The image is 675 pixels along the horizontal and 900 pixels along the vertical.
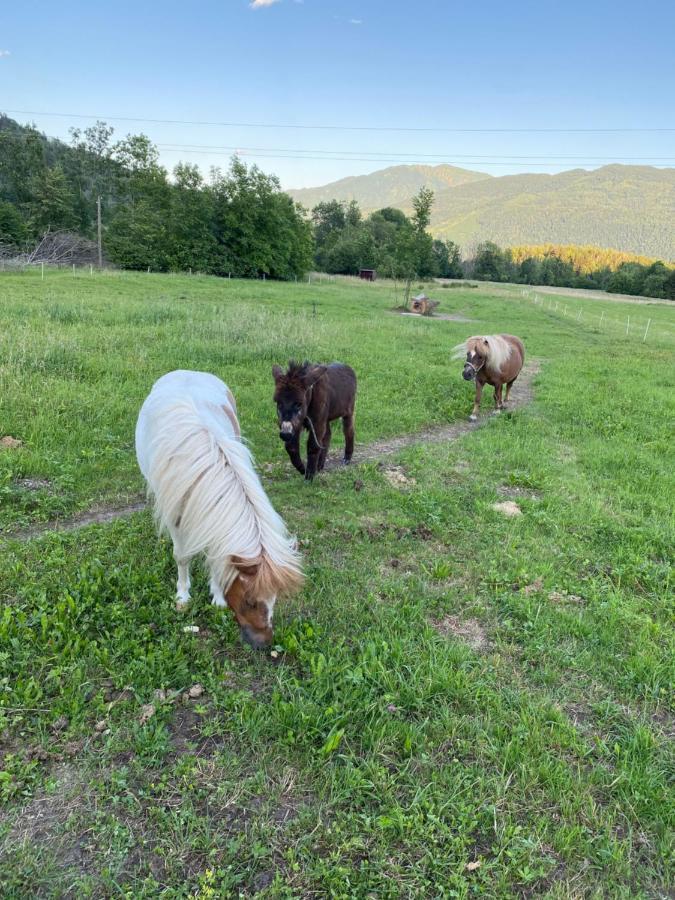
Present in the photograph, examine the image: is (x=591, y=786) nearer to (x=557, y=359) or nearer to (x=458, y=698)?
(x=458, y=698)

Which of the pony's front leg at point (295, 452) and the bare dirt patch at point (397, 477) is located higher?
the pony's front leg at point (295, 452)

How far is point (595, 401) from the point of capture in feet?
36.2

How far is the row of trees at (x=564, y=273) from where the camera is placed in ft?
246

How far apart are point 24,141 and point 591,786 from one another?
7847 cm

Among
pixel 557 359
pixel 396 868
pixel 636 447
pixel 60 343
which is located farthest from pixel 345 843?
pixel 557 359

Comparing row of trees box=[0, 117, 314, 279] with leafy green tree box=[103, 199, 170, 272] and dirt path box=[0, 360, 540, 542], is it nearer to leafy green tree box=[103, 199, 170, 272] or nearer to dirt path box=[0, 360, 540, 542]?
leafy green tree box=[103, 199, 170, 272]

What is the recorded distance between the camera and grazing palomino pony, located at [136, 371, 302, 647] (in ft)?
9.86

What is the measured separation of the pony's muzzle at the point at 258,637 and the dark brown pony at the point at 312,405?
268 cm

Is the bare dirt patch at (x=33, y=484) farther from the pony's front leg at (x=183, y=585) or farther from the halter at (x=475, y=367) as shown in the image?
the halter at (x=475, y=367)

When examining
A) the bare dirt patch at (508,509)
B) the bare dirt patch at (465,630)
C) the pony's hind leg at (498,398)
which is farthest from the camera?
the pony's hind leg at (498,398)

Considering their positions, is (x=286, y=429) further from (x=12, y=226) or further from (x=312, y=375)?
(x=12, y=226)

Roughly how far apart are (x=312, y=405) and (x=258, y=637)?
3660 mm

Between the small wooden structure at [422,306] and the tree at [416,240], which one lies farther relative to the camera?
the tree at [416,240]

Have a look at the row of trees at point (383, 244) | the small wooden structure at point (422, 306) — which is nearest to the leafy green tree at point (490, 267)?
the row of trees at point (383, 244)
